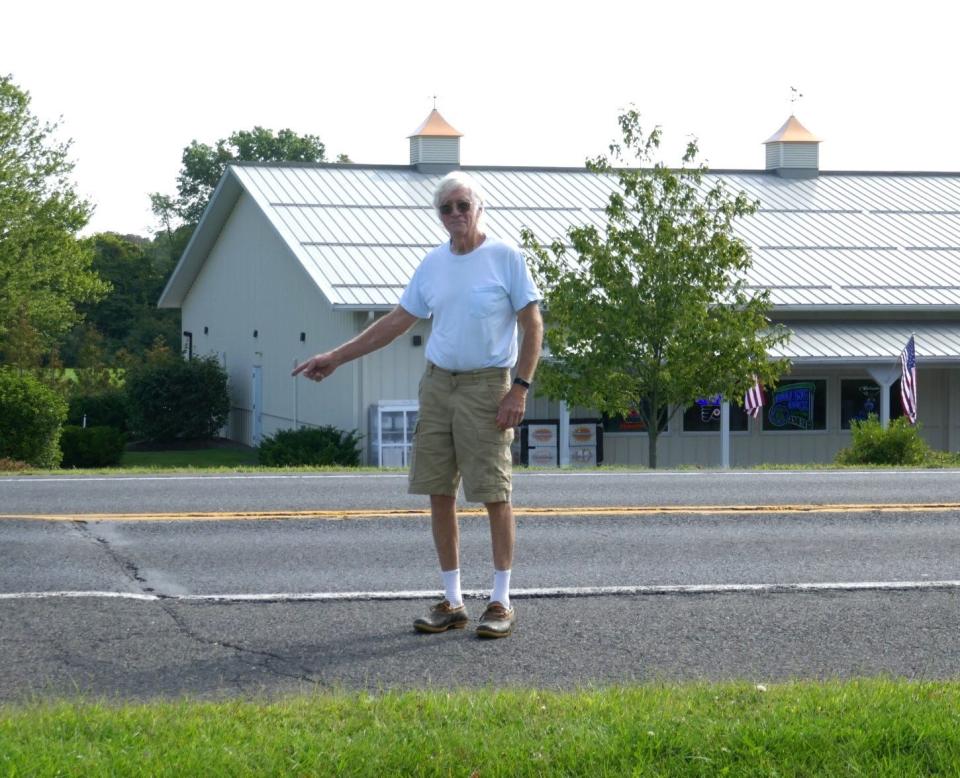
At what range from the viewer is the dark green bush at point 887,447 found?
762 inches

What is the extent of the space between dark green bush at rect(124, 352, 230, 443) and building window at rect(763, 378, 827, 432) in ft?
42.7

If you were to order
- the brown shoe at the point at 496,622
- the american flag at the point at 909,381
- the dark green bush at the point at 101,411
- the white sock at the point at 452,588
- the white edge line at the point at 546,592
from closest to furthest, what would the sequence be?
the brown shoe at the point at 496,622 → the white sock at the point at 452,588 → the white edge line at the point at 546,592 → the american flag at the point at 909,381 → the dark green bush at the point at 101,411

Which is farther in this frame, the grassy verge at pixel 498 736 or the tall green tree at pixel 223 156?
the tall green tree at pixel 223 156

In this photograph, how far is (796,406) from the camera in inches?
1206

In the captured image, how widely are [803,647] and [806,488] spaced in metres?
6.58

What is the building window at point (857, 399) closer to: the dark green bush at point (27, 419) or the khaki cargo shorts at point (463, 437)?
the dark green bush at point (27, 419)

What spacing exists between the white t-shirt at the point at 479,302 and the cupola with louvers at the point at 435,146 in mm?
29289

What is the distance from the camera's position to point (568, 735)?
4656 mm

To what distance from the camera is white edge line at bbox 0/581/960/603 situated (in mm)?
7102

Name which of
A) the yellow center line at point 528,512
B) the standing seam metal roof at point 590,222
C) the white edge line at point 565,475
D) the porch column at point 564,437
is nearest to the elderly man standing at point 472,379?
the yellow center line at point 528,512

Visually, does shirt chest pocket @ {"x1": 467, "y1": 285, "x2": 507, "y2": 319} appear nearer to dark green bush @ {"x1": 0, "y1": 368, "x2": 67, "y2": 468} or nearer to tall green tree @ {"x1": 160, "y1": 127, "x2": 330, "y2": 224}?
dark green bush @ {"x1": 0, "y1": 368, "x2": 67, "y2": 468}

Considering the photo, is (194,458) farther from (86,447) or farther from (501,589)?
(501,589)

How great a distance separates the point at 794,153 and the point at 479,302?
32.9m

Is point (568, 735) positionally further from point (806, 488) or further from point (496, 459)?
point (806, 488)
